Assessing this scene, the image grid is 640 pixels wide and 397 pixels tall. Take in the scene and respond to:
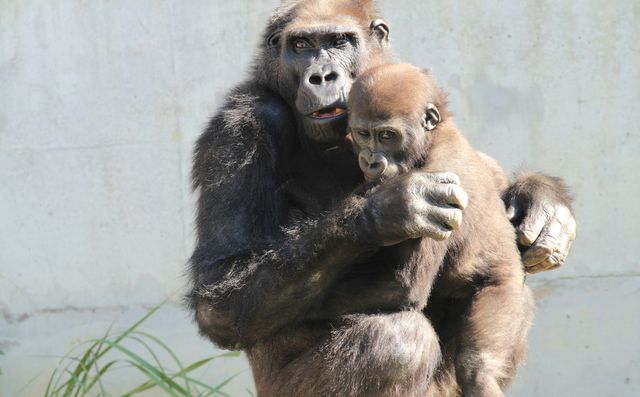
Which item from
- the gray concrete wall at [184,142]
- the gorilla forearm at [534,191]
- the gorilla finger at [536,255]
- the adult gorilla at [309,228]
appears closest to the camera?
the adult gorilla at [309,228]

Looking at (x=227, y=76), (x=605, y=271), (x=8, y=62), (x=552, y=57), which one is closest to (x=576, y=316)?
Answer: (x=605, y=271)

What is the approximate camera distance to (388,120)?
3.19 metres

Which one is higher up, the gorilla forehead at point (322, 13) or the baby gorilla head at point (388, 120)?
the gorilla forehead at point (322, 13)

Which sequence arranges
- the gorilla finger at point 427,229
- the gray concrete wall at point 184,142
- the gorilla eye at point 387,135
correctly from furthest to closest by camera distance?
the gray concrete wall at point 184,142 → the gorilla eye at point 387,135 → the gorilla finger at point 427,229

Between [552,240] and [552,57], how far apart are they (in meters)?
2.46

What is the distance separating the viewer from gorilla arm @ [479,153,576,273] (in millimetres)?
3621

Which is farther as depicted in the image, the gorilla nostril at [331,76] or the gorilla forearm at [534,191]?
the gorilla forearm at [534,191]

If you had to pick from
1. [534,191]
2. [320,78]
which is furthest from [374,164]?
[534,191]

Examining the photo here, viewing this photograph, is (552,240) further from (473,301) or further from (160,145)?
(160,145)

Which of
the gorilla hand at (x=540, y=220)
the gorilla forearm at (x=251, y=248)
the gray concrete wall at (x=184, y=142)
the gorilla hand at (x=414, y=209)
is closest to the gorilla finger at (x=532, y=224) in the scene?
the gorilla hand at (x=540, y=220)

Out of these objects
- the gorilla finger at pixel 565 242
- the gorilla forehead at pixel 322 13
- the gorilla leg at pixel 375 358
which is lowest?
the gorilla leg at pixel 375 358

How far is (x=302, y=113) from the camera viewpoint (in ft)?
10.9

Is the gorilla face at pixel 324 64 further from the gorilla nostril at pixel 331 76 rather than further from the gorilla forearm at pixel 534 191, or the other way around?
the gorilla forearm at pixel 534 191

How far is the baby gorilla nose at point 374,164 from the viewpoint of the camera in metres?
3.16
